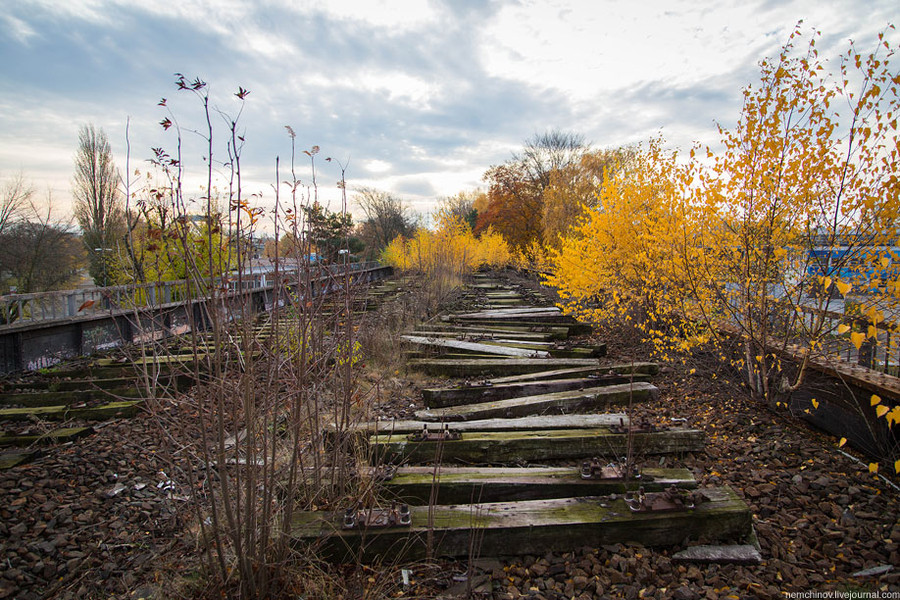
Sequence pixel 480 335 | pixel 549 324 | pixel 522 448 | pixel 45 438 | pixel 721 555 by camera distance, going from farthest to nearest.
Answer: pixel 549 324 → pixel 480 335 → pixel 45 438 → pixel 522 448 → pixel 721 555

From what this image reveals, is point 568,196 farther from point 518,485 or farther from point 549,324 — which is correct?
point 518,485

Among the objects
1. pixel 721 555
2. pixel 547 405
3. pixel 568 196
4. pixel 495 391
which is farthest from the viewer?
pixel 568 196

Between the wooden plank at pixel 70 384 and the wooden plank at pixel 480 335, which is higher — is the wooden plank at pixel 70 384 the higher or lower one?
the lower one

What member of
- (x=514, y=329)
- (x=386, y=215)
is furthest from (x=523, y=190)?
(x=514, y=329)

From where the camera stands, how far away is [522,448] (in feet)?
→ 12.0

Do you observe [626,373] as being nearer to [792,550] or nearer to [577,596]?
[792,550]

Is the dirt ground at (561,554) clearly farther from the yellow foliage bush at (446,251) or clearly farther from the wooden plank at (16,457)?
the yellow foliage bush at (446,251)

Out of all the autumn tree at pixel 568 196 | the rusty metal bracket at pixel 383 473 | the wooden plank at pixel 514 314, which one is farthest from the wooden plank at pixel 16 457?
the autumn tree at pixel 568 196

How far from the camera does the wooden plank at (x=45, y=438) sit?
4434mm

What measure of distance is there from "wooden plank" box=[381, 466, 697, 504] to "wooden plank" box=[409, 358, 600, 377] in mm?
2957

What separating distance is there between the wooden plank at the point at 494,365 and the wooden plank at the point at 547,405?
1.02 metres

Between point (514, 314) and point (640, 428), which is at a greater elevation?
point (514, 314)

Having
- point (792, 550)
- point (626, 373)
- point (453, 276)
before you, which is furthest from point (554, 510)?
point (453, 276)

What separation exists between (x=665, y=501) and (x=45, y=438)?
5743 millimetres
